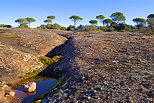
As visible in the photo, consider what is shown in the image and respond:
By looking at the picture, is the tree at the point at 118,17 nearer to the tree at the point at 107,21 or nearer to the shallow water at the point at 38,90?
the tree at the point at 107,21

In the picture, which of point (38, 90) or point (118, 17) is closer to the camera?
point (38, 90)

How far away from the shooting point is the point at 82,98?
11.6 m

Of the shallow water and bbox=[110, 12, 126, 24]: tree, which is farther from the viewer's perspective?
bbox=[110, 12, 126, 24]: tree

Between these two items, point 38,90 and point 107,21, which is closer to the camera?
point 38,90

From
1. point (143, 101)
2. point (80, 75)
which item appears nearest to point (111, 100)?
point (143, 101)

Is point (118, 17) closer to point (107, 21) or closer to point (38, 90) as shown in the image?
point (107, 21)

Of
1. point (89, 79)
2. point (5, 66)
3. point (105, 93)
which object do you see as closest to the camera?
point (105, 93)

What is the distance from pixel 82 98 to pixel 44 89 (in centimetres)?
708

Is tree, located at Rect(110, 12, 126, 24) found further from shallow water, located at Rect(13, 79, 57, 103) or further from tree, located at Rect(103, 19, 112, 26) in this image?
shallow water, located at Rect(13, 79, 57, 103)

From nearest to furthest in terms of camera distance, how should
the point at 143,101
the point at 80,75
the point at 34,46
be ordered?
1. the point at 143,101
2. the point at 80,75
3. the point at 34,46

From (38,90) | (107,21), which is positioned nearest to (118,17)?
(107,21)

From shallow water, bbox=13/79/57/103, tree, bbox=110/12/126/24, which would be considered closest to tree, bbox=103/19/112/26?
tree, bbox=110/12/126/24

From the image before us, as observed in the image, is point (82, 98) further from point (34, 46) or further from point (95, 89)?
point (34, 46)

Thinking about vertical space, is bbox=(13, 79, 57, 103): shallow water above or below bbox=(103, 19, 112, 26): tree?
below
